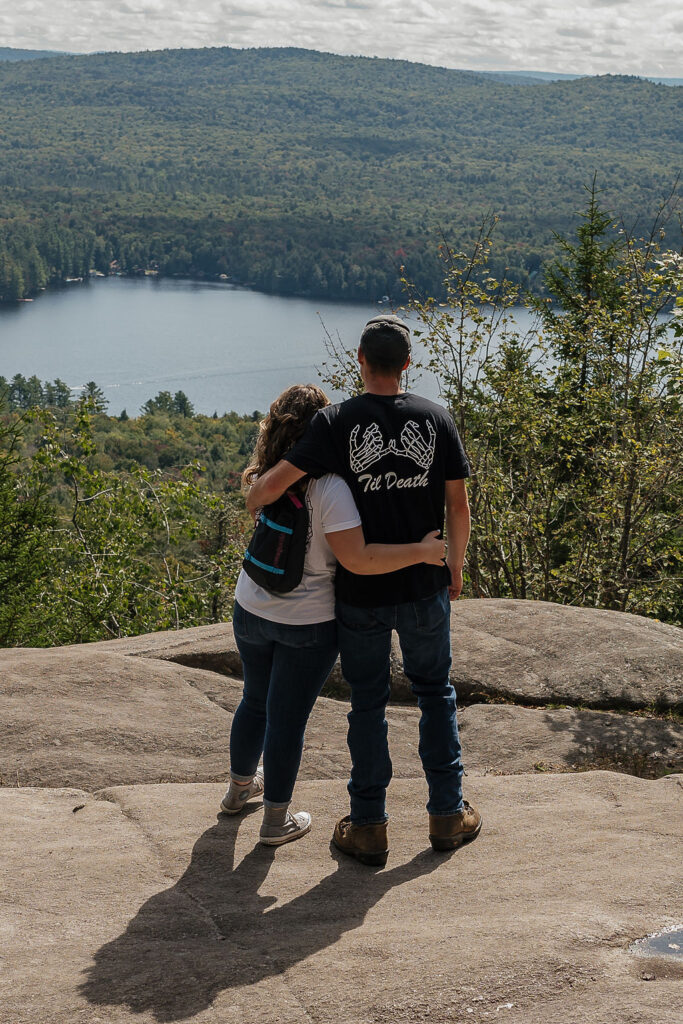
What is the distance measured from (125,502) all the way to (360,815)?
1058 centimetres

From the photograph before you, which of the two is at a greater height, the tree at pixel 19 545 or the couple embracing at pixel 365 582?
the couple embracing at pixel 365 582

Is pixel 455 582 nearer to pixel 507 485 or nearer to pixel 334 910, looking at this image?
pixel 334 910

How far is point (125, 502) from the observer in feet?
45.0

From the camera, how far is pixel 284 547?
3.36 m

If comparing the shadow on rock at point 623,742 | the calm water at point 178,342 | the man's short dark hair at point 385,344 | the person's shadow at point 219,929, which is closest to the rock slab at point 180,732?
the shadow on rock at point 623,742

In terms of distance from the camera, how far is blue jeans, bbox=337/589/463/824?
3.46 m

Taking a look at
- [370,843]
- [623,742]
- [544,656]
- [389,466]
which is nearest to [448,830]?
[370,843]

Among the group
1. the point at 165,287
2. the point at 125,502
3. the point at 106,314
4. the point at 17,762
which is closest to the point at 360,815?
the point at 17,762

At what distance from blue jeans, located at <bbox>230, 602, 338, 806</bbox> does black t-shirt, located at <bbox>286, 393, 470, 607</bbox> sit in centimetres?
24

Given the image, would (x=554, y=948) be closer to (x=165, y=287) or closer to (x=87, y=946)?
(x=87, y=946)

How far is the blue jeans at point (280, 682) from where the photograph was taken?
348 cm

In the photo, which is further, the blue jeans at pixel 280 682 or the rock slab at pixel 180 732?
the rock slab at pixel 180 732

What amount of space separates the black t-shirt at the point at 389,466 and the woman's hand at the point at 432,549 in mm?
43

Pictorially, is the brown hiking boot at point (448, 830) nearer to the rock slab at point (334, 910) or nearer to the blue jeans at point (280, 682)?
the rock slab at point (334, 910)
